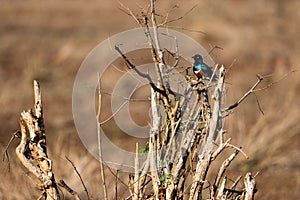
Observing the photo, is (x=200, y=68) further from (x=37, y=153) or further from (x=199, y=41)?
(x=199, y=41)

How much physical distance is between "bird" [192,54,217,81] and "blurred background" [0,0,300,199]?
115mm

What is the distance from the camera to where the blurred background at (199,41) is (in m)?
5.18

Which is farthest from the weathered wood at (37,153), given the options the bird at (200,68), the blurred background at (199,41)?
the bird at (200,68)

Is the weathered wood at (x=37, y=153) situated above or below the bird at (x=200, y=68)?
below

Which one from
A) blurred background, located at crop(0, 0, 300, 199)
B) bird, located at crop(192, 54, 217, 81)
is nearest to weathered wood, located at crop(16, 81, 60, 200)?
blurred background, located at crop(0, 0, 300, 199)

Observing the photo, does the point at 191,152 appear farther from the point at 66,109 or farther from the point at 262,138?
the point at 66,109

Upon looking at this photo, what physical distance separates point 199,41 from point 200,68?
9255 millimetres

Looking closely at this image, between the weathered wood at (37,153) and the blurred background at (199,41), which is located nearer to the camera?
the weathered wood at (37,153)

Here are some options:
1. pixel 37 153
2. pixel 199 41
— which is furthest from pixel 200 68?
pixel 199 41

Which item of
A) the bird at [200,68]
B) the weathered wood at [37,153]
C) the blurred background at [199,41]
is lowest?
the weathered wood at [37,153]

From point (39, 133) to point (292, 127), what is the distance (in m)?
3.78

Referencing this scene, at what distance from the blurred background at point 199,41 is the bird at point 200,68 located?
0.38 ft

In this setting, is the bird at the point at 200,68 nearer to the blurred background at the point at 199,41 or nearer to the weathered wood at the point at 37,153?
the blurred background at the point at 199,41

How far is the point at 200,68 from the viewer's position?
118 inches
